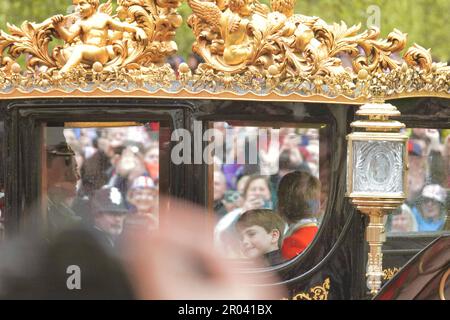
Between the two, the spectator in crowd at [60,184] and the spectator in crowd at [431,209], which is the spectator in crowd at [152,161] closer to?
the spectator in crowd at [60,184]

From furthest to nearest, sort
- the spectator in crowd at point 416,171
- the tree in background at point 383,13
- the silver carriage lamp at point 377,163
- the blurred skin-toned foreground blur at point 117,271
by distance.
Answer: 1. the tree in background at point 383,13
2. the spectator in crowd at point 416,171
3. the silver carriage lamp at point 377,163
4. the blurred skin-toned foreground blur at point 117,271

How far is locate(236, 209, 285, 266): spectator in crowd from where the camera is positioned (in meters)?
8.30

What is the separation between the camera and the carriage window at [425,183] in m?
8.82

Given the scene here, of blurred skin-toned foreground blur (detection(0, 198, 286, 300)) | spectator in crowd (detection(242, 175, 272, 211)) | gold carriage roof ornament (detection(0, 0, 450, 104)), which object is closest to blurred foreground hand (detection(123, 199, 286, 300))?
blurred skin-toned foreground blur (detection(0, 198, 286, 300))

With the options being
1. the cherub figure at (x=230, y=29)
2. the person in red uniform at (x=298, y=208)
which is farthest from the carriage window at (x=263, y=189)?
the cherub figure at (x=230, y=29)

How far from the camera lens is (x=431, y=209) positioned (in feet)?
29.3

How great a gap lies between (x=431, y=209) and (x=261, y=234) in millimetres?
1071

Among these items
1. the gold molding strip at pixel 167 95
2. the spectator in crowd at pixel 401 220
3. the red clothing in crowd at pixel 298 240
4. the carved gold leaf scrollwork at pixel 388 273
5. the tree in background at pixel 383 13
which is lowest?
the carved gold leaf scrollwork at pixel 388 273

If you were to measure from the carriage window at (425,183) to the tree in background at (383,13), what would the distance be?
3610 mm

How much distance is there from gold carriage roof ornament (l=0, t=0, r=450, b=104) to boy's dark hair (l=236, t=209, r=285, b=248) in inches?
21.8

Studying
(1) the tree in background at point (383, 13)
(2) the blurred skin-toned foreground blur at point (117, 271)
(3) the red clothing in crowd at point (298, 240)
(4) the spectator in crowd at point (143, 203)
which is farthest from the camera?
(1) the tree in background at point (383, 13)

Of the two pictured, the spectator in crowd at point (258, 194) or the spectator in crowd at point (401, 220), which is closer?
the spectator in crowd at point (258, 194)

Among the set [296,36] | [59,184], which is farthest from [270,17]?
[59,184]

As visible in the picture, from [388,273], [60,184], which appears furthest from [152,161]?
[388,273]
